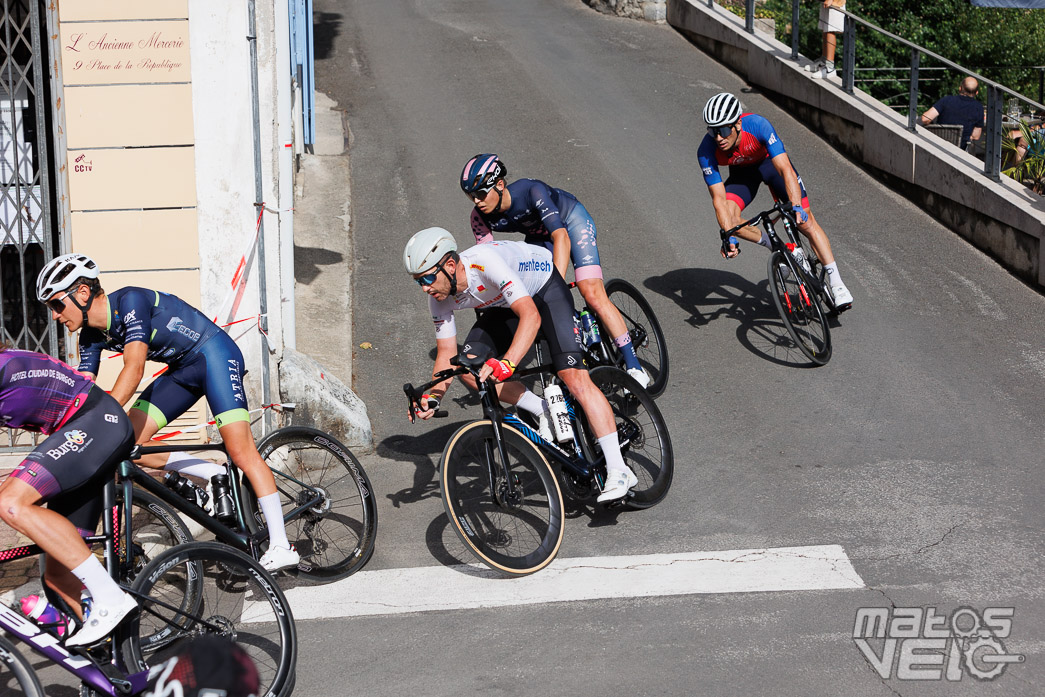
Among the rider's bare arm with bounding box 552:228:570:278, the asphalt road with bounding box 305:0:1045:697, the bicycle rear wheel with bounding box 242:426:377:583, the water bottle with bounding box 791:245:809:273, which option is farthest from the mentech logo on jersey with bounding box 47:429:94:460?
the water bottle with bounding box 791:245:809:273

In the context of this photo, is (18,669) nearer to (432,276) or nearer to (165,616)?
(165,616)

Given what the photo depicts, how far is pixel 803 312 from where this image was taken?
28.9ft

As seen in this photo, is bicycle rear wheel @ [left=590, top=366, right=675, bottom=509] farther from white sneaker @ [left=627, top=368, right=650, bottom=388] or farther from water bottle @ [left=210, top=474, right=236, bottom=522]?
water bottle @ [left=210, top=474, right=236, bottom=522]

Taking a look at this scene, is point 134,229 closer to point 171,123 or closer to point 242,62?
point 171,123

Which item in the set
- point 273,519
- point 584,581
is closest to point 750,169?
point 584,581

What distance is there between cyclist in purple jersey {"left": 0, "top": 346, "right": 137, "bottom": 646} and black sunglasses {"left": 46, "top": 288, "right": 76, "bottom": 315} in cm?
43

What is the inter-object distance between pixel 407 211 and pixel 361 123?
3.67m

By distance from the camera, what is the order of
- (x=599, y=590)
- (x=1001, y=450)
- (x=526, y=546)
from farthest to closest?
1. (x=1001, y=450)
2. (x=526, y=546)
3. (x=599, y=590)

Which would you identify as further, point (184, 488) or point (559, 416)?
point (559, 416)

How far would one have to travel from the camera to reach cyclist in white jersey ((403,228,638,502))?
598 centimetres

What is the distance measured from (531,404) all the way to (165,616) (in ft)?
8.40

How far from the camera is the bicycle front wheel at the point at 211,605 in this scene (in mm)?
4906

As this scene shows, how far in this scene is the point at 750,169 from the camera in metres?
9.45

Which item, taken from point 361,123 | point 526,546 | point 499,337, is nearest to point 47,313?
point 499,337
